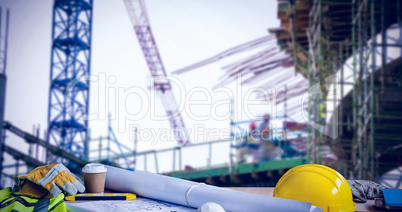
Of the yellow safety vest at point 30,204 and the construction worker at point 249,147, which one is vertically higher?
the yellow safety vest at point 30,204

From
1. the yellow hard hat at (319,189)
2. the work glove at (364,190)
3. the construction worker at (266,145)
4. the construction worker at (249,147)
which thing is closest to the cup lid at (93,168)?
the yellow hard hat at (319,189)

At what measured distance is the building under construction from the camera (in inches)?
272

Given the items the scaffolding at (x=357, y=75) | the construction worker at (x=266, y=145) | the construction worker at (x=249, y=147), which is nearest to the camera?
the scaffolding at (x=357, y=75)

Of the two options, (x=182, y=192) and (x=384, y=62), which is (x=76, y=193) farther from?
(x=384, y=62)

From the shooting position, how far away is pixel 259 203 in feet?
4.31

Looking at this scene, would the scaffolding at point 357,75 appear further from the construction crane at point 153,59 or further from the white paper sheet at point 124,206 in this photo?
the construction crane at point 153,59

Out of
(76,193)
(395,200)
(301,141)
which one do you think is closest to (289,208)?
(395,200)

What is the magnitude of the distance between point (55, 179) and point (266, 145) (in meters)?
9.93

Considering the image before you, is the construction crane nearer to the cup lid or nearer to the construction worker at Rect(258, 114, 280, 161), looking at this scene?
the construction worker at Rect(258, 114, 280, 161)

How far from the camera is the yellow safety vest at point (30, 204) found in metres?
1.44

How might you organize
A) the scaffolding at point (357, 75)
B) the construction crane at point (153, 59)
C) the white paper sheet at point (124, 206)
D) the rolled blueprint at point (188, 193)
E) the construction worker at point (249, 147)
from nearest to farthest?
the rolled blueprint at point (188, 193), the white paper sheet at point (124, 206), the scaffolding at point (357, 75), the construction worker at point (249, 147), the construction crane at point (153, 59)

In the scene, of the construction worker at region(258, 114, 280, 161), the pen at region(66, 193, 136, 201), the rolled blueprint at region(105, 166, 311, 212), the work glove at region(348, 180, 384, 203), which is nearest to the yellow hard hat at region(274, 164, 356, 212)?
the work glove at region(348, 180, 384, 203)

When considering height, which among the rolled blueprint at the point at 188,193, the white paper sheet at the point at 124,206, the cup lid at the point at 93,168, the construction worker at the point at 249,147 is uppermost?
the cup lid at the point at 93,168

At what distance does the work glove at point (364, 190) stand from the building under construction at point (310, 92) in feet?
16.3
